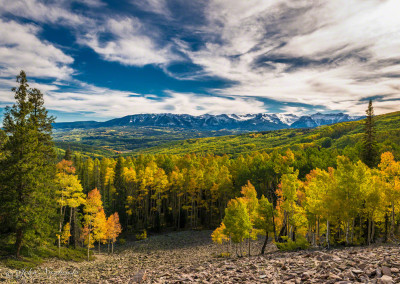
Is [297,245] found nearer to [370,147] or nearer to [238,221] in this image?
[238,221]

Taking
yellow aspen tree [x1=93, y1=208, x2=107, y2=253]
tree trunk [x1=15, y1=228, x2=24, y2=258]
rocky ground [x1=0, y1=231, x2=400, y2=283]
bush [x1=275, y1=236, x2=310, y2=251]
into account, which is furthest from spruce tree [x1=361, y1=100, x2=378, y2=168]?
tree trunk [x1=15, y1=228, x2=24, y2=258]

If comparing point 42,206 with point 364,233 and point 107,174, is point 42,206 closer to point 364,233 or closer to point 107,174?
point 364,233

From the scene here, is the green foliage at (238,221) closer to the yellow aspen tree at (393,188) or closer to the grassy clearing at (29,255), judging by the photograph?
the yellow aspen tree at (393,188)

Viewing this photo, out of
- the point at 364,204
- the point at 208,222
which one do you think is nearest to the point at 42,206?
the point at 364,204

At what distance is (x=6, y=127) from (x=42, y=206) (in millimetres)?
10817

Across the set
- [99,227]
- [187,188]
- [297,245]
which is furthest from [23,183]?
[187,188]

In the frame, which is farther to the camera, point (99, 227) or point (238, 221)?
point (99, 227)

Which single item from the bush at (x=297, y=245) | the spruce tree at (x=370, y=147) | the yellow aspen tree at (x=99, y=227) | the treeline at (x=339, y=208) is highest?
the spruce tree at (x=370, y=147)

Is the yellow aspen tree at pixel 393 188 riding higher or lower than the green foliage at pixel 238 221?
higher

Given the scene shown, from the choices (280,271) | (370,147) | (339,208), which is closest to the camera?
(280,271)

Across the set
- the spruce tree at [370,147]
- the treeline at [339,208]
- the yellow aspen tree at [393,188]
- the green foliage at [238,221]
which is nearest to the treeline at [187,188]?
the spruce tree at [370,147]

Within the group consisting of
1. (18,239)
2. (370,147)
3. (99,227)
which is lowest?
(99,227)

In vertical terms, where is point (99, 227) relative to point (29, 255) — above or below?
below

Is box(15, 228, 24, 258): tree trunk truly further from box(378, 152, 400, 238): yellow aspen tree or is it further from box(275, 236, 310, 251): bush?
→ box(378, 152, 400, 238): yellow aspen tree
